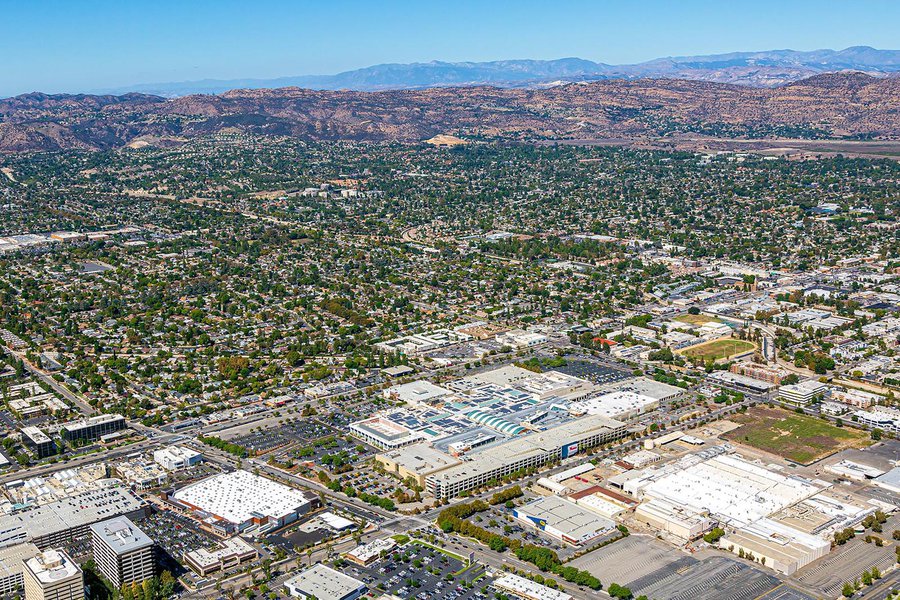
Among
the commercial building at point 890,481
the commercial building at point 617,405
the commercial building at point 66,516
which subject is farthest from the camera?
the commercial building at point 617,405

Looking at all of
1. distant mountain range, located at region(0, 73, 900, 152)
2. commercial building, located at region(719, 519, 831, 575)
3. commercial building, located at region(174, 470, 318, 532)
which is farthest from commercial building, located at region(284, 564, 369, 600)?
distant mountain range, located at region(0, 73, 900, 152)

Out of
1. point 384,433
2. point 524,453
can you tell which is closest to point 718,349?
point 524,453

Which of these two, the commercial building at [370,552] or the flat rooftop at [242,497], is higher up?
the flat rooftop at [242,497]

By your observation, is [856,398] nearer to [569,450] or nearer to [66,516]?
[569,450]

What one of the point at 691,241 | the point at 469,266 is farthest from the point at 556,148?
the point at 469,266

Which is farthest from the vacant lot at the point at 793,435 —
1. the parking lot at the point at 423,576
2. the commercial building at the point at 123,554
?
the commercial building at the point at 123,554

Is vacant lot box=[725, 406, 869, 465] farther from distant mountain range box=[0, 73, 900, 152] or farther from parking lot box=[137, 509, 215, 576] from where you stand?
distant mountain range box=[0, 73, 900, 152]

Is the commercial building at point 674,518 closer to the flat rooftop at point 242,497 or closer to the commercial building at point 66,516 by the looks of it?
the flat rooftop at point 242,497
